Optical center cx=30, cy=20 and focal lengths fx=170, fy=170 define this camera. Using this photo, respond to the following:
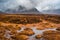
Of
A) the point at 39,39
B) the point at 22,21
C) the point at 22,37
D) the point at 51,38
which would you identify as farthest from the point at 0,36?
the point at 22,21

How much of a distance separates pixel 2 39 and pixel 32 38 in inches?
249

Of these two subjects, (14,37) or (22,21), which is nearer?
(14,37)

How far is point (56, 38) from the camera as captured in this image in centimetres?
3541

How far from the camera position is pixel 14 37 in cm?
3541

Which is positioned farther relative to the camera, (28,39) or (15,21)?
(15,21)

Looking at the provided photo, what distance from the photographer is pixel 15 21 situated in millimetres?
63938

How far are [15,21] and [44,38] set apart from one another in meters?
29.9

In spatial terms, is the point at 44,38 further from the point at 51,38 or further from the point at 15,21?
the point at 15,21

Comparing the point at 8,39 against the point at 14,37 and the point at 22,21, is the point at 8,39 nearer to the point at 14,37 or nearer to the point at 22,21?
the point at 14,37

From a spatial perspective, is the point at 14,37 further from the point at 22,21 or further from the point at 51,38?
the point at 22,21

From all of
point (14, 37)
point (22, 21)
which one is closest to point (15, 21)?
point (22, 21)

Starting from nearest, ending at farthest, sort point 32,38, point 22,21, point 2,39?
point 2,39
point 32,38
point 22,21

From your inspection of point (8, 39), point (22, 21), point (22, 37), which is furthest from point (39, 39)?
point (22, 21)

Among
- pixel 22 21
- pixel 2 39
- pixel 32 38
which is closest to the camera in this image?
pixel 2 39
